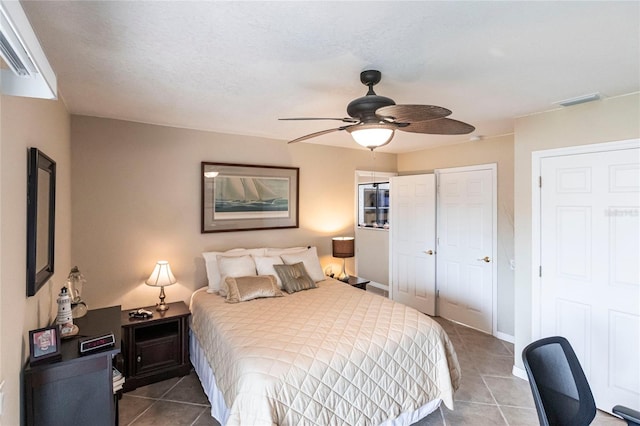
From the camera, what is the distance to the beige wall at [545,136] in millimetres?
2393

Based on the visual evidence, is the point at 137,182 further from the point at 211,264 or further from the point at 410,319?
the point at 410,319

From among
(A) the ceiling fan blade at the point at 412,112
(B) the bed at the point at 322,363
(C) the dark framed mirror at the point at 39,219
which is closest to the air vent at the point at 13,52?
(C) the dark framed mirror at the point at 39,219

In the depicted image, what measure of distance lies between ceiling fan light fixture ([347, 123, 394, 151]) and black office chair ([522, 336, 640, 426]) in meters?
1.30

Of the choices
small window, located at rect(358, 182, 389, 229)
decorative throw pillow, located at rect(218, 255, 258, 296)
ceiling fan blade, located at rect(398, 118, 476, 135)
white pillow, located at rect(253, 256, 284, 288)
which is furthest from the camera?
small window, located at rect(358, 182, 389, 229)

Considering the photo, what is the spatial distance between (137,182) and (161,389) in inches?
75.6

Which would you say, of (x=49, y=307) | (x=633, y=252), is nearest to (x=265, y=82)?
(x=49, y=307)

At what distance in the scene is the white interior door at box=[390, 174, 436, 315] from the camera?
449cm

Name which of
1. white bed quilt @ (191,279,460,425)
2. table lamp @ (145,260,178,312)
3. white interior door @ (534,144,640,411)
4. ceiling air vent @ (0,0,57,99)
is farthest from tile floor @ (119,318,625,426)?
ceiling air vent @ (0,0,57,99)

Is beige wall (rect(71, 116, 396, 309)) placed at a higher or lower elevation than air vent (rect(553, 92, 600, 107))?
lower

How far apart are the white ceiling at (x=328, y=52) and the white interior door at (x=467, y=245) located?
1.39 metres

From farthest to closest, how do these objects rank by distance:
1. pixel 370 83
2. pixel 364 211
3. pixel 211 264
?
pixel 364 211, pixel 211 264, pixel 370 83

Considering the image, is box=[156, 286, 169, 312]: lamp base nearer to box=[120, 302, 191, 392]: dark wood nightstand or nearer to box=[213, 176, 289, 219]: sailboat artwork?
box=[120, 302, 191, 392]: dark wood nightstand

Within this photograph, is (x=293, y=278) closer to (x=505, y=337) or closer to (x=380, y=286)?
(x=505, y=337)

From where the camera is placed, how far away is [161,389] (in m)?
2.79
